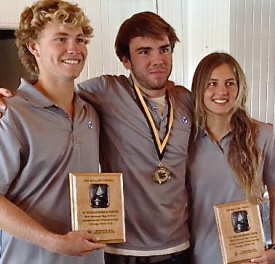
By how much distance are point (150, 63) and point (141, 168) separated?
0.42 metres

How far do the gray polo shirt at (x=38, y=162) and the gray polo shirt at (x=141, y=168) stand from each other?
0.26 metres

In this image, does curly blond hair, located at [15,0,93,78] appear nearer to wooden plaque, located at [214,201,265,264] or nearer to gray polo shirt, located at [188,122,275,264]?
gray polo shirt, located at [188,122,275,264]

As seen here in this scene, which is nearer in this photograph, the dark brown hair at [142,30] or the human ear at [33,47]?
the human ear at [33,47]

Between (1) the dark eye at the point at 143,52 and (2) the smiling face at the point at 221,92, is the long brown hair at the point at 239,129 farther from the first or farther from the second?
(1) the dark eye at the point at 143,52

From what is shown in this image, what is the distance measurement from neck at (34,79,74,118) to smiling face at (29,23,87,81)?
24 mm

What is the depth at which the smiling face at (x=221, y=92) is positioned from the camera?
1.90 meters

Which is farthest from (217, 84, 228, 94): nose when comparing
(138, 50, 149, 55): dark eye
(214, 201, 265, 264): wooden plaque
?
(214, 201, 265, 264): wooden plaque

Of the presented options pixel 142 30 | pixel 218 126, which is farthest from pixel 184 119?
pixel 142 30

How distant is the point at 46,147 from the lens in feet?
4.94

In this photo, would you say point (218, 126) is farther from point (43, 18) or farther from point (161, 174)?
point (43, 18)

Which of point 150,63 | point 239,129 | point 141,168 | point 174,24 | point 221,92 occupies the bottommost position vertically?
point 141,168

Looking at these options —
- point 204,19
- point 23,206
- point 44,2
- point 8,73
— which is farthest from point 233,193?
point 204,19

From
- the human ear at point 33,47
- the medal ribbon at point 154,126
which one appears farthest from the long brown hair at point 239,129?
the human ear at point 33,47

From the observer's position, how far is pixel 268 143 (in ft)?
6.40
